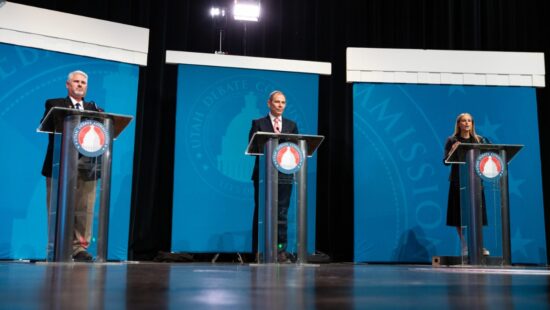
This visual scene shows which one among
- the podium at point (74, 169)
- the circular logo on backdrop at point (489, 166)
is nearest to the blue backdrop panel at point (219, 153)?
the circular logo on backdrop at point (489, 166)

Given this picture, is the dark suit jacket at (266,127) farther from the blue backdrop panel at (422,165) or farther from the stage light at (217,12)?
the stage light at (217,12)

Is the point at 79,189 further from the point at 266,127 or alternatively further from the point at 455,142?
the point at 455,142

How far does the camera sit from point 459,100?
6.20 meters

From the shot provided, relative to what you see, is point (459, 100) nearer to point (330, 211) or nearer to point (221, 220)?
point (330, 211)

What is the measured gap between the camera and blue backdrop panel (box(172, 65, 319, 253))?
573cm

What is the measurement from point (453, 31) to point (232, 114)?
8.63 ft

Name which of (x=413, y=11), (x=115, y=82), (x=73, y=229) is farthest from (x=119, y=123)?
(x=413, y=11)

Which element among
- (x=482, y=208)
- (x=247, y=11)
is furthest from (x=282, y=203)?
(x=247, y=11)

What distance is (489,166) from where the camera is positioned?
4.23 m

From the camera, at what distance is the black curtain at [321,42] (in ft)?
19.8

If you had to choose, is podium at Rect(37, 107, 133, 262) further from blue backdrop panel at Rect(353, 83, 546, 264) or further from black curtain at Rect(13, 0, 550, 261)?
blue backdrop panel at Rect(353, 83, 546, 264)

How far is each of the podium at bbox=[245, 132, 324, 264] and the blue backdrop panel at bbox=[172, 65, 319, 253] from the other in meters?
1.81

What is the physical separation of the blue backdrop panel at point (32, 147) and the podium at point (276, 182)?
1.96m

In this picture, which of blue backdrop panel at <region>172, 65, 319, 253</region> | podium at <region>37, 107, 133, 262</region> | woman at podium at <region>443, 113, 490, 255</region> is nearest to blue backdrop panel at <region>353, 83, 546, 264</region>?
blue backdrop panel at <region>172, 65, 319, 253</region>
